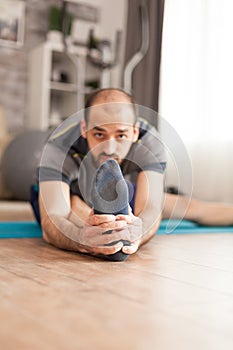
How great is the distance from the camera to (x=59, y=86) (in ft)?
15.0

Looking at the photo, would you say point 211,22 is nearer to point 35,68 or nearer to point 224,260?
point 35,68

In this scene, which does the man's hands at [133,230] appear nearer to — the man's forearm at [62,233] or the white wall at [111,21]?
the man's forearm at [62,233]

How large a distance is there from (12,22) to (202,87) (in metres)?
2.00

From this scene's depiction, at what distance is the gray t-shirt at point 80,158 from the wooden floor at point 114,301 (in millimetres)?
252

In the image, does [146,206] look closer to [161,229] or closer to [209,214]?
[161,229]

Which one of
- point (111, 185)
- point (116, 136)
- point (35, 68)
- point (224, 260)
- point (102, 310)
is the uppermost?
point (35, 68)

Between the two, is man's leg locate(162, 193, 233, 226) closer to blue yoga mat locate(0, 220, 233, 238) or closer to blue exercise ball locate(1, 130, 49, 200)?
blue yoga mat locate(0, 220, 233, 238)

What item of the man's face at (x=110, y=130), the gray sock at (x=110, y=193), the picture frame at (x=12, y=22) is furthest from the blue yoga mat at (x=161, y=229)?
the picture frame at (x=12, y=22)

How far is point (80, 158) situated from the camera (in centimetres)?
185

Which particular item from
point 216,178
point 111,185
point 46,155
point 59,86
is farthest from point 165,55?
point 111,185

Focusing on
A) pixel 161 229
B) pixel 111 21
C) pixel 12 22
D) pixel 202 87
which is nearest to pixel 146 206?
pixel 161 229

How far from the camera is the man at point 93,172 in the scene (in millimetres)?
1488

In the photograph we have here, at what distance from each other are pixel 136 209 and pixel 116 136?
0.25 metres

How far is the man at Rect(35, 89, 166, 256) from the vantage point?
1.49 metres
